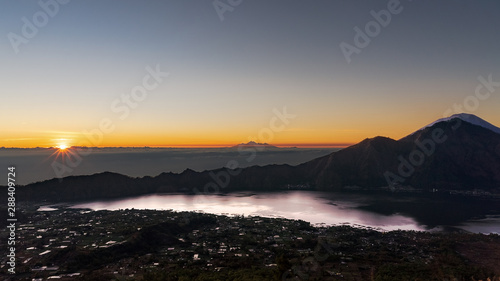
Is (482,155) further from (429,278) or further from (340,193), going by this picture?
(429,278)

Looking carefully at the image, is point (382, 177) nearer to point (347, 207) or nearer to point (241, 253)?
point (347, 207)

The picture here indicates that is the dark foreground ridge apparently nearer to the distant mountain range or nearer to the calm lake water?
the calm lake water

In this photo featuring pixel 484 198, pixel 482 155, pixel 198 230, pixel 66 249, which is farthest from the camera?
pixel 482 155

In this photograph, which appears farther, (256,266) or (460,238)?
(460,238)

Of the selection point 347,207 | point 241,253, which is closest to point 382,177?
point 347,207

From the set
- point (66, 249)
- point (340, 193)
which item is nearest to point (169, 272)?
point (66, 249)

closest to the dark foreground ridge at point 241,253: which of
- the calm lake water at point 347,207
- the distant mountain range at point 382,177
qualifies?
the calm lake water at point 347,207
